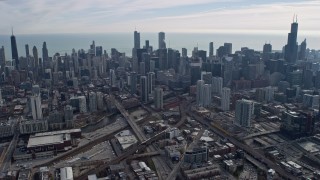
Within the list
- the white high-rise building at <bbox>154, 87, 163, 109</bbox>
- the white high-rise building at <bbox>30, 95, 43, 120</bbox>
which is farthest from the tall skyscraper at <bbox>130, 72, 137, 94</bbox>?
the white high-rise building at <bbox>30, 95, 43, 120</bbox>

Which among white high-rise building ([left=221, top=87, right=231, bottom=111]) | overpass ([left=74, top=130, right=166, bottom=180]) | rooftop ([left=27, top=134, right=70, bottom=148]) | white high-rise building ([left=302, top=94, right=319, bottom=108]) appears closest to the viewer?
overpass ([left=74, top=130, right=166, bottom=180])

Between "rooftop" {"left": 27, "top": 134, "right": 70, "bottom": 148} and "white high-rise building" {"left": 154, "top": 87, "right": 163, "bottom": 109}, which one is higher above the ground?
"white high-rise building" {"left": 154, "top": 87, "right": 163, "bottom": 109}

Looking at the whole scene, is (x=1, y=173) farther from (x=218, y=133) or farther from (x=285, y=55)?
(x=285, y=55)

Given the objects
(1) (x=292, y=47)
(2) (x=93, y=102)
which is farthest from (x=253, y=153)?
(1) (x=292, y=47)

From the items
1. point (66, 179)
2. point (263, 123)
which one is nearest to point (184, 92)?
point (263, 123)

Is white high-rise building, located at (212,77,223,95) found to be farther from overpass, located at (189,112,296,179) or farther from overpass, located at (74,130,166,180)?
overpass, located at (74,130,166,180)

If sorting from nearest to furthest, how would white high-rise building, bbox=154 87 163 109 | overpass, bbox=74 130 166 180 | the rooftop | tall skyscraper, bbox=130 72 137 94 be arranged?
1. overpass, bbox=74 130 166 180
2. the rooftop
3. white high-rise building, bbox=154 87 163 109
4. tall skyscraper, bbox=130 72 137 94
